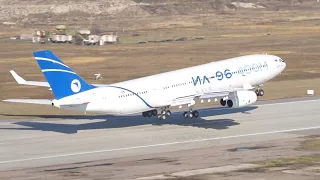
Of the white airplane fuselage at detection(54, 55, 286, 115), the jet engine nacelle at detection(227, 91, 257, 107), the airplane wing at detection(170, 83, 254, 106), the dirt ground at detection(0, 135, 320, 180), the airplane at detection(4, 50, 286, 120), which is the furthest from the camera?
the airplane wing at detection(170, 83, 254, 106)

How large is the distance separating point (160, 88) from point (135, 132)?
499 centimetres

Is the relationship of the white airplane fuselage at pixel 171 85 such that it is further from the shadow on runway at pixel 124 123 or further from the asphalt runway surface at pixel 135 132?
the shadow on runway at pixel 124 123

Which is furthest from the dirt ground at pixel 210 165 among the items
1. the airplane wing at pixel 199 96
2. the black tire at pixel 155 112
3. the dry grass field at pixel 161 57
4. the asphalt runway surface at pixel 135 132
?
the dry grass field at pixel 161 57

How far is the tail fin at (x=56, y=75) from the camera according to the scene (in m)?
70.3

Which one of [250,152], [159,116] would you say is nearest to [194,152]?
[250,152]

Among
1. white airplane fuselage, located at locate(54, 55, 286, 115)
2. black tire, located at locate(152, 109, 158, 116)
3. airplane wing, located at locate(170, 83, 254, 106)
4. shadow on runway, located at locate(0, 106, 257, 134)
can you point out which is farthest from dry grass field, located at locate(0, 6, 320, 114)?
airplane wing, located at locate(170, 83, 254, 106)

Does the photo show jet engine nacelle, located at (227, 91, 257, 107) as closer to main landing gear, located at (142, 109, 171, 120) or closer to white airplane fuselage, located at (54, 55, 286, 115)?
white airplane fuselage, located at (54, 55, 286, 115)

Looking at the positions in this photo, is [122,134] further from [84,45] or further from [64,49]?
[84,45]

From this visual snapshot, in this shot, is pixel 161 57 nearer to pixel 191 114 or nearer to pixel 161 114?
pixel 191 114

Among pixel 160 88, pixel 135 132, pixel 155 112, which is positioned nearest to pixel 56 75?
pixel 135 132

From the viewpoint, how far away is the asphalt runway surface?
66.2 meters

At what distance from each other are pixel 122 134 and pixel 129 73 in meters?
49.4

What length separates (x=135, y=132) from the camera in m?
76.4

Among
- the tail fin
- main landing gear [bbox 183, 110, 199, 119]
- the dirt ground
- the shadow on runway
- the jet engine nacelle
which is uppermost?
the tail fin
